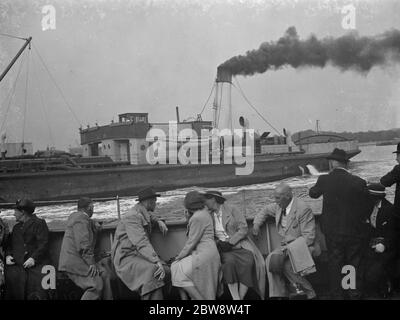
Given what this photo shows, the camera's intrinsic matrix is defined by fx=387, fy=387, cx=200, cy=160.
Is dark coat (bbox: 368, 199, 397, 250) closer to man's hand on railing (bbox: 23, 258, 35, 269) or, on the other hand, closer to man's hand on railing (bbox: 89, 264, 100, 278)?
man's hand on railing (bbox: 89, 264, 100, 278)

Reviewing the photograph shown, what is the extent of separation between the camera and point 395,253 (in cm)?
385

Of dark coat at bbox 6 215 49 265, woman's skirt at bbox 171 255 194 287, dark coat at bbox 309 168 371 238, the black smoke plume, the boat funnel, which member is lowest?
woman's skirt at bbox 171 255 194 287

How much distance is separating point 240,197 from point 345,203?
3.04 meters

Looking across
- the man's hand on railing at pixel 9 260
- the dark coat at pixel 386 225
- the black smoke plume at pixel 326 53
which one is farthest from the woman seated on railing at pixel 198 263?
the black smoke plume at pixel 326 53

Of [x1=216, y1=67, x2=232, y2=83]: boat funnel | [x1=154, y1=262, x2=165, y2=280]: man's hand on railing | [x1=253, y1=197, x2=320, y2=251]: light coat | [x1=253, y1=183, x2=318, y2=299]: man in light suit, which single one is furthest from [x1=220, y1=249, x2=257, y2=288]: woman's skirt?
[x1=216, y1=67, x2=232, y2=83]: boat funnel

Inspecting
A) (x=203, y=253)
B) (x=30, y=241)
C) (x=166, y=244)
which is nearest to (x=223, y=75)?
(x=166, y=244)

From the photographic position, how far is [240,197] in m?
6.81

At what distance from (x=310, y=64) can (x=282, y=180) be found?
2.46 m

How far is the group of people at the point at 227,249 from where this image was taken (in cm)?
364

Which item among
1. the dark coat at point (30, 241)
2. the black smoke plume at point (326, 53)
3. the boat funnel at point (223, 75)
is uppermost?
the black smoke plume at point (326, 53)

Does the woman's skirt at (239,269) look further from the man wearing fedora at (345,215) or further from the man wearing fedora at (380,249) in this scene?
the man wearing fedora at (380,249)

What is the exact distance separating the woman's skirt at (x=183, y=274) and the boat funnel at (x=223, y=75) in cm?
329

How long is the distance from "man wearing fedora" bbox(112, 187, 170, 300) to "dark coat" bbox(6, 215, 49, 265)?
85 centimetres

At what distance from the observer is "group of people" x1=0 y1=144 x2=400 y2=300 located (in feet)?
12.0
